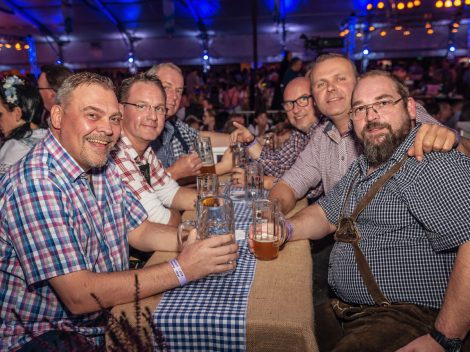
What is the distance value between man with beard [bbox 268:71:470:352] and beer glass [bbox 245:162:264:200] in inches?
15.0

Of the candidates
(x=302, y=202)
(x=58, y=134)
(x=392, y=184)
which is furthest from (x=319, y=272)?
(x=58, y=134)

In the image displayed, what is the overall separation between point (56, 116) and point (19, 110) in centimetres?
136

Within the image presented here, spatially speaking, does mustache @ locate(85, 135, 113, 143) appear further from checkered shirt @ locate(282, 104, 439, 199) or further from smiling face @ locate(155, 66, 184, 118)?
smiling face @ locate(155, 66, 184, 118)

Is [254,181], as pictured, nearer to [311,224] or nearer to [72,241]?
[311,224]

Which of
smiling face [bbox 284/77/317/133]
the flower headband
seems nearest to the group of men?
the flower headband

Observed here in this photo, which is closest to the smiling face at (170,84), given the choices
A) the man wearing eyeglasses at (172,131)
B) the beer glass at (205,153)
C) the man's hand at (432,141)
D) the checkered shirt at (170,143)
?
the man wearing eyeglasses at (172,131)

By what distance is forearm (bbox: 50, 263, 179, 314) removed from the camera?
1208mm

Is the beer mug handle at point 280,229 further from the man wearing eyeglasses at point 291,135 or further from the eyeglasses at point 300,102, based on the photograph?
the eyeglasses at point 300,102

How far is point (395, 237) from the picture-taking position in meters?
1.46

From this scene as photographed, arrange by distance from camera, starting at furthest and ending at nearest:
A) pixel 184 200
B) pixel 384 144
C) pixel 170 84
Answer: pixel 170 84 → pixel 184 200 → pixel 384 144

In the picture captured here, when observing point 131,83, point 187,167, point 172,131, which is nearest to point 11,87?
point 131,83

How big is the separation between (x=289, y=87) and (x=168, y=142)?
3.51ft

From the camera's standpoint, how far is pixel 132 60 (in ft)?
60.3

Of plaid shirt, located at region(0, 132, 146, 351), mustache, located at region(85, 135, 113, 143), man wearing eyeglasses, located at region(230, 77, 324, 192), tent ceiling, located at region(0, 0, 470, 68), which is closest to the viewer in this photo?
plaid shirt, located at region(0, 132, 146, 351)
